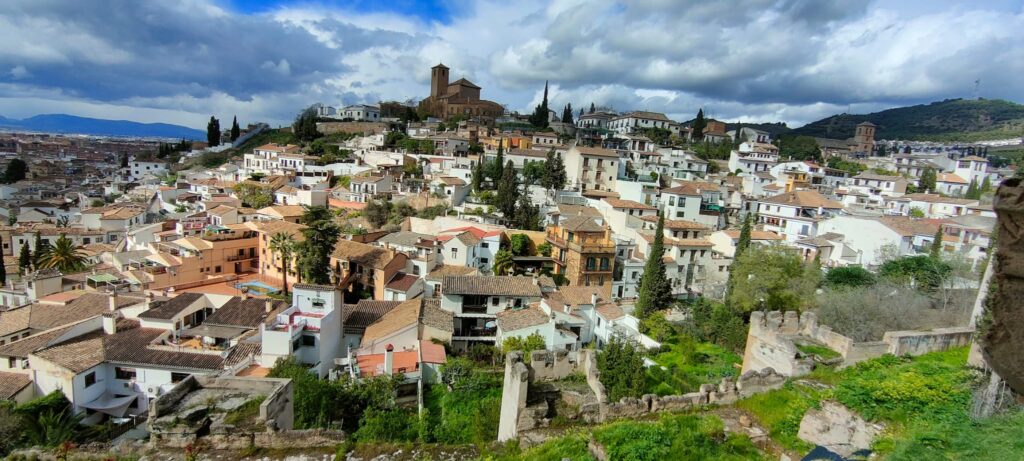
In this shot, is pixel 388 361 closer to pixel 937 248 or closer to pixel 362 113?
pixel 937 248

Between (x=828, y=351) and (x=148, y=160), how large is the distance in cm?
10840

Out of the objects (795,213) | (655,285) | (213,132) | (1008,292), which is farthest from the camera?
(213,132)

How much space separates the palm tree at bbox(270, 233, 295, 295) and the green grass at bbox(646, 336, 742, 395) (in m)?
23.3

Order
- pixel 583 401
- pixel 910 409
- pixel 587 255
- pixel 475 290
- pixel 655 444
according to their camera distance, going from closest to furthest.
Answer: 1. pixel 655 444
2. pixel 910 409
3. pixel 583 401
4. pixel 475 290
5. pixel 587 255

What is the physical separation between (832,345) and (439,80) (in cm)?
9169

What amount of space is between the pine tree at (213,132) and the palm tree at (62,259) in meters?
61.3

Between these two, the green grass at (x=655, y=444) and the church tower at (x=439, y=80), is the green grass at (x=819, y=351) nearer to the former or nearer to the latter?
the green grass at (x=655, y=444)

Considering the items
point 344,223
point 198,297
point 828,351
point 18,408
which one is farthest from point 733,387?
point 344,223

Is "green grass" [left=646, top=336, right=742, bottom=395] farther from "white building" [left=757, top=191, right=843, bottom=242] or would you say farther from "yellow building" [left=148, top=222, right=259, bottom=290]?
"yellow building" [left=148, top=222, right=259, bottom=290]

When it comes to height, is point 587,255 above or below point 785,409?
below

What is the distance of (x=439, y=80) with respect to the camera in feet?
313

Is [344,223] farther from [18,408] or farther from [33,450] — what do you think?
[33,450]

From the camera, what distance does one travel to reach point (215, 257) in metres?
33.5

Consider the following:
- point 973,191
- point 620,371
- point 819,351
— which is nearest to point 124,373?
point 620,371
